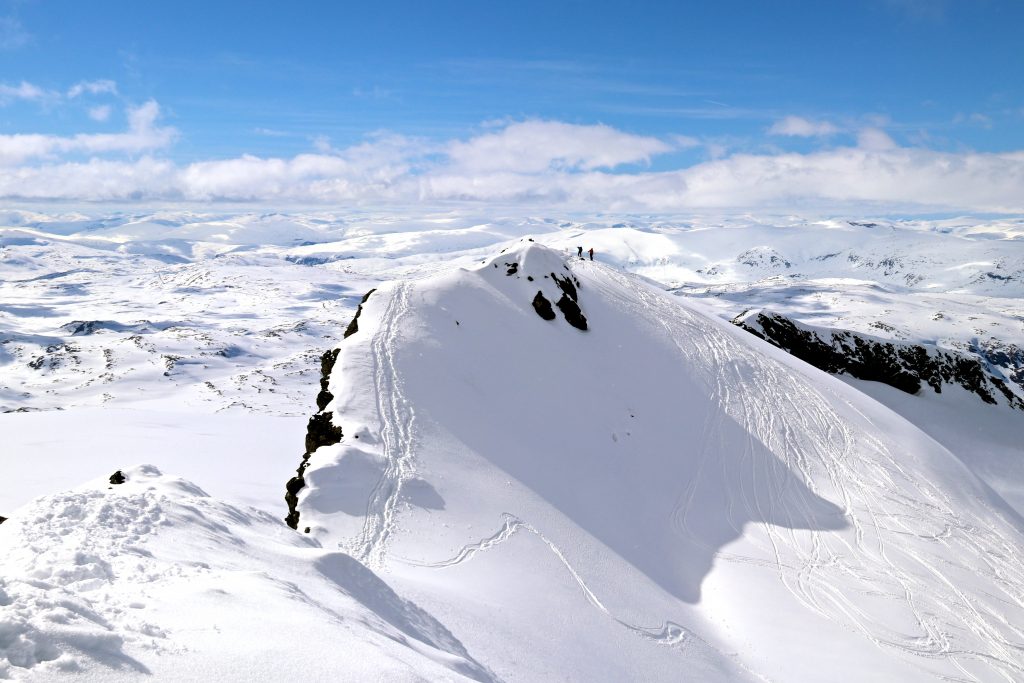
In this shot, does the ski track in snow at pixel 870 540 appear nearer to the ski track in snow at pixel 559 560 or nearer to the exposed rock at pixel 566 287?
the ski track in snow at pixel 559 560

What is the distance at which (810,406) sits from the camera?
127ft

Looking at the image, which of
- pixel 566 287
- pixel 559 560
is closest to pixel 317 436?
pixel 559 560

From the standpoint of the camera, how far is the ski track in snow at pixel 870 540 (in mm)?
22312

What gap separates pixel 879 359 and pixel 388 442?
63.6 m

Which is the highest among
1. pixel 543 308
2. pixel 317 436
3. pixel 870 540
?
pixel 543 308

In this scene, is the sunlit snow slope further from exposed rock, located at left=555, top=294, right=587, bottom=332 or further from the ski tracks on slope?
exposed rock, located at left=555, top=294, right=587, bottom=332

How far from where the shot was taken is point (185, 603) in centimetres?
869

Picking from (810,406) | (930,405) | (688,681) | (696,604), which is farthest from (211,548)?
(930,405)

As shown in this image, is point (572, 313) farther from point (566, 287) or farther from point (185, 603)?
point (185, 603)

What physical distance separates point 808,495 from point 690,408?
822 centimetres

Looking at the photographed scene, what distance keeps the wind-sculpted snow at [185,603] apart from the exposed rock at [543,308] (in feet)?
89.5

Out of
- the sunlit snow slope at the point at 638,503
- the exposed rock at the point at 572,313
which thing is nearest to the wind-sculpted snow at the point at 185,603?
the sunlit snow slope at the point at 638,503

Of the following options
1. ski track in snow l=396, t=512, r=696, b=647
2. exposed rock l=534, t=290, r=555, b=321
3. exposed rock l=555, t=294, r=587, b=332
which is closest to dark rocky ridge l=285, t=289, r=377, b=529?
ski track in snow l=396, t=512, r=696, b=647

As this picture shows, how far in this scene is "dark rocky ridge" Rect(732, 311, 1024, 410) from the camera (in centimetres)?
6381
